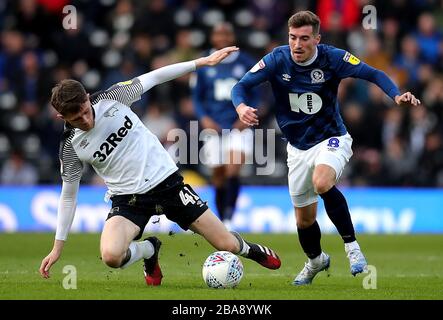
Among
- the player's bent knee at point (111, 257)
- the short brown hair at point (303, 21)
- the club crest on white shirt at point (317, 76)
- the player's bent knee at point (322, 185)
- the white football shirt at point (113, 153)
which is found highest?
the short brown hair at point (303, 21)

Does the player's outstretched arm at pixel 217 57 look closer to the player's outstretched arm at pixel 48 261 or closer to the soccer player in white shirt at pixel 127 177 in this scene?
the soccer player in white shirt at pixel 127 177

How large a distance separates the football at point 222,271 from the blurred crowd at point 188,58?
8.65m

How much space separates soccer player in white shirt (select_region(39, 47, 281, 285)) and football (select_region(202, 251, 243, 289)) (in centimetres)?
27

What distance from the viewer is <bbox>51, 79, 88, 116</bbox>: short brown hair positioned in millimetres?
7691

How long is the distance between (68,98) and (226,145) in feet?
21.3

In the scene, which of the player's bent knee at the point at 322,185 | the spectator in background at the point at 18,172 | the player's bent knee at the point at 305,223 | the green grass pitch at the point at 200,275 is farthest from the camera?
the spectator in background at the point at 18,172

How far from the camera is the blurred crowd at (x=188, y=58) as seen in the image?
1728 cm

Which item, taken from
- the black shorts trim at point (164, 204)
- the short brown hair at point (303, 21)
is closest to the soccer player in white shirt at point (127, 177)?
the black shorts trim at point (164, 204)

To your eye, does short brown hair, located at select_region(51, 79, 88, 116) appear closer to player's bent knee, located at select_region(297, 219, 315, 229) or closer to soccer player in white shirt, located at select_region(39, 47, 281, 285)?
soccer player in white shirt, located at select_region(39, 47, 281, 285)

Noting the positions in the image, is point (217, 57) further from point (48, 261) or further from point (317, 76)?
point (48, 261)

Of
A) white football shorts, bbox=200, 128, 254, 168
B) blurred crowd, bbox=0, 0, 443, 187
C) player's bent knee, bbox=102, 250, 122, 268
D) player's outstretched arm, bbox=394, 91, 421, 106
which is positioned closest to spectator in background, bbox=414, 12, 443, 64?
blurred crowd, bbox=0, 0, 443, 187

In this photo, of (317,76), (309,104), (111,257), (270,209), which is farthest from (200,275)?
(270,209)

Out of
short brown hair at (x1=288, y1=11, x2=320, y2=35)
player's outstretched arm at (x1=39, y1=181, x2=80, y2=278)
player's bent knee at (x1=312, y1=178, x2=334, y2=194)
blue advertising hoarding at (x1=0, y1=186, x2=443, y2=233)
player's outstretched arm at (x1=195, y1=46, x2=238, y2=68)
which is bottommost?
blue advertising hoarding at (x1=0, y1=186, x2=443, y2=233)
